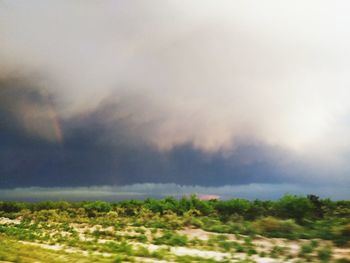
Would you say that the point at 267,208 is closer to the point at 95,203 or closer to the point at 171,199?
the point at 171,199

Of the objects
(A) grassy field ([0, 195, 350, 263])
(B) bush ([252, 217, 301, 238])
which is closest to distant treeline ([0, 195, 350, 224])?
(A) grassy field ([0, 195, 350, 263])

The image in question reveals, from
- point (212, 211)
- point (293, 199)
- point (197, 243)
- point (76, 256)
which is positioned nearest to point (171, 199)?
point (212, 211)

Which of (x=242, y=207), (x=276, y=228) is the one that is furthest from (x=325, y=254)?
(x=242, y=207)

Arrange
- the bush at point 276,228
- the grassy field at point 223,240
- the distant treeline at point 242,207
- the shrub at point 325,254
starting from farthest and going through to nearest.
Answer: the distant treeline at point 242,207 < the bush at point 276,228 < the grassy field at point 223,240 < the shrub at point 325,254

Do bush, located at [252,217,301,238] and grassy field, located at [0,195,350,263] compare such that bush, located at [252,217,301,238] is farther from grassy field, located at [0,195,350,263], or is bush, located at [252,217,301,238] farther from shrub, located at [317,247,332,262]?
shrub, located at [317,247,332,262]

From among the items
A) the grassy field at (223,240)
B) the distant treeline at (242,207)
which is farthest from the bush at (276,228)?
the distant treeline at (242,207)

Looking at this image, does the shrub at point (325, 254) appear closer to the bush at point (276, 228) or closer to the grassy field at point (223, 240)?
the grassy field at point (223, 240)

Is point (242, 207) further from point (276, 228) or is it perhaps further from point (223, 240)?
point (223, 240)

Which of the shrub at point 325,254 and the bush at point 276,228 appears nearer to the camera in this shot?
the shrub at point 325,254
